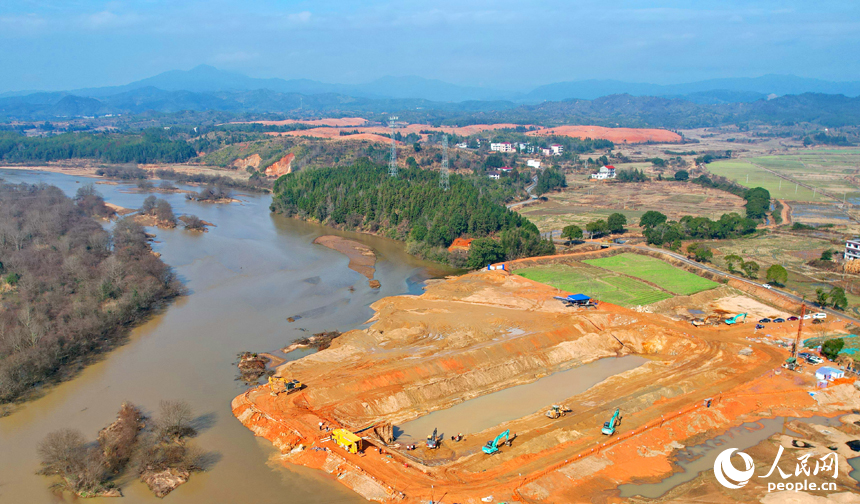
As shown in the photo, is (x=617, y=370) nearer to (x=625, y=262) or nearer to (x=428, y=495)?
(x=428, y=495)

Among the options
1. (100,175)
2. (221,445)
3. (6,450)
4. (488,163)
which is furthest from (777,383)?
(100,175)

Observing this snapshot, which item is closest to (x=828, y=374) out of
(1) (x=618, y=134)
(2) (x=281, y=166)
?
(2) (x=281, y=166)

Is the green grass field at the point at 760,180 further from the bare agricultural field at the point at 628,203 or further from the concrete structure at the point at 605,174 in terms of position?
the concrete structure at the point at 605,174

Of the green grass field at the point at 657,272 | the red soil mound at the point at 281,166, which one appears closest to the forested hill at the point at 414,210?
the green grass field at the point at 657,272

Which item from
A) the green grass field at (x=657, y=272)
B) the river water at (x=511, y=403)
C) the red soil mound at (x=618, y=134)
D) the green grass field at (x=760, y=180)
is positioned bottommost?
the river water at (x=511, y=403)

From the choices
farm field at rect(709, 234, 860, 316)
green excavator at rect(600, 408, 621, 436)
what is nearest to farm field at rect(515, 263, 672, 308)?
farm field at rect(709, 234, 860, 316)

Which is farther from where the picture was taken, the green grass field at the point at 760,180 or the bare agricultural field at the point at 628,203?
the green grass field at the point at 760,180
